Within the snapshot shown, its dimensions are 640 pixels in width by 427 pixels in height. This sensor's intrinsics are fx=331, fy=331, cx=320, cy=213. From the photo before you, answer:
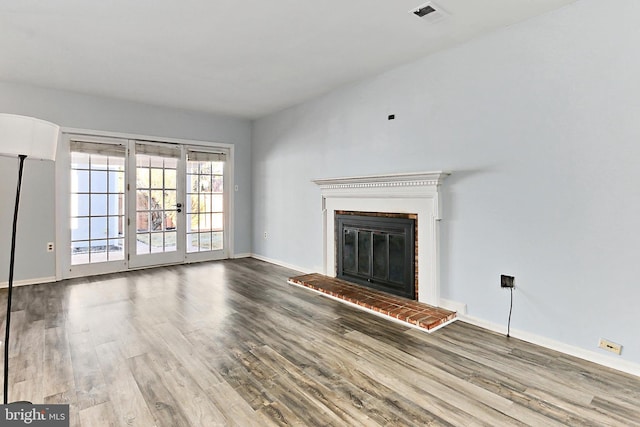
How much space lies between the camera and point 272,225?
6.07 metres

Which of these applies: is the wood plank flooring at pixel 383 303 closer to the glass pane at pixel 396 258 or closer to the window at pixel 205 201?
the glass pane at pixel 396 258

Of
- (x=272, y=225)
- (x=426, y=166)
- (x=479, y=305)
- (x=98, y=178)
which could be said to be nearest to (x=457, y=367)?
(x=479, y=305)

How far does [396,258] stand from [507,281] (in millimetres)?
1192

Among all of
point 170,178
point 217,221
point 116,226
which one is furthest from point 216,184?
point 116,226

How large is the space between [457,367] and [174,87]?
15.3 feet

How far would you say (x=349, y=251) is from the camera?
447 centimetres

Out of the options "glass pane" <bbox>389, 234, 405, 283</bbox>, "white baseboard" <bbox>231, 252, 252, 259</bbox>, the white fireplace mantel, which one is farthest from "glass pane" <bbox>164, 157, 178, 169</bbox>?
"glass pane" <bbox>389, 234, 405, 283</bbox>

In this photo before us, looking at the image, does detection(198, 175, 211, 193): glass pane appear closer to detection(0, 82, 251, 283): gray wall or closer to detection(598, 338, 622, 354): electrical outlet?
detection(0, 82, 251, 283): gray wall

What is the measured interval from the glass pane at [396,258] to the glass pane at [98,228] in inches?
173

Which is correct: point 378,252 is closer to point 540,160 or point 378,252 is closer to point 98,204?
point 540,160

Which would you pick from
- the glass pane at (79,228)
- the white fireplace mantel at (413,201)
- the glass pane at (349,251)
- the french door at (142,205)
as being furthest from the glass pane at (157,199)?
the glass pane at (349,251)

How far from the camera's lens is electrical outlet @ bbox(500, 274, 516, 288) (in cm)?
292

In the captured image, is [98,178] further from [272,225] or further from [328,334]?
[328,334]

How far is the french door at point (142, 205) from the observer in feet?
16.4
